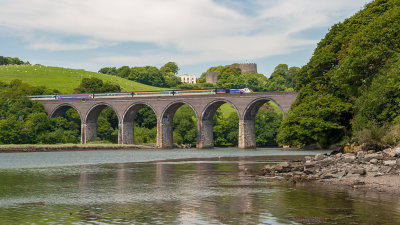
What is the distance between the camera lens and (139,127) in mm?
118375

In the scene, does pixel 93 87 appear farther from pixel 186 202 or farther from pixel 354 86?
pixel 186 202

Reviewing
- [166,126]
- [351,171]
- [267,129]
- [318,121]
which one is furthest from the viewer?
[267,129]

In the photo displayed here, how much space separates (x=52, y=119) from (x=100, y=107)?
1057cm

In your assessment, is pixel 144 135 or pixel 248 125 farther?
pixel 144 135

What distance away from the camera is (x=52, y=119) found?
10444cm

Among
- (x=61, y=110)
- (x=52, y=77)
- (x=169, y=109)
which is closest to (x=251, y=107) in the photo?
(x=169, y=109)

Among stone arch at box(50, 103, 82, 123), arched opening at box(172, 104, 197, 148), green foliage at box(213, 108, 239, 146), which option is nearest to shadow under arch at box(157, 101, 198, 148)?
arched opening at box(172, 104, 197, 148)

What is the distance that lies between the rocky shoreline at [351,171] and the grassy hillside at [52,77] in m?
128

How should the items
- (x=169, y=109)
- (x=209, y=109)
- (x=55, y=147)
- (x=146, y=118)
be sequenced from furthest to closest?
(x=146, y=118) → (x=169, y=109) → (x=209, y=109) → (x=55, y=147)

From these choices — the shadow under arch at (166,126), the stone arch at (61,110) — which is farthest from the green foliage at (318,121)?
the stone arch at (61,110)

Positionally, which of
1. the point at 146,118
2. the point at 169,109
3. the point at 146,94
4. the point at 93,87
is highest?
the point at 93,87

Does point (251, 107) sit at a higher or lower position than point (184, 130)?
higher

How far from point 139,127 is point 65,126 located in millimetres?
17919

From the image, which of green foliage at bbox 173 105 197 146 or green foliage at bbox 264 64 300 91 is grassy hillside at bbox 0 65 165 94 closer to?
green foliage at bbox 264 64 300 91
